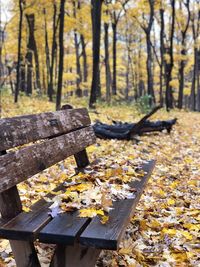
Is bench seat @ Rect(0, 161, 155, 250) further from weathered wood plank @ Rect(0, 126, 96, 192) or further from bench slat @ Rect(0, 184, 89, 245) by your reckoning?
weathered wood plank @ Rect(0, 126, 96, 192)

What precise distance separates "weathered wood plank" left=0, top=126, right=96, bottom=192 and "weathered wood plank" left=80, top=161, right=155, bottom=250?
0.65 m

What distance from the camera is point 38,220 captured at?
2.61m

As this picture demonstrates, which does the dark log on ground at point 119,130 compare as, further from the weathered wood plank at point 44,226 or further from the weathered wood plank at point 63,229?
the weathered wood plank at point 63,229

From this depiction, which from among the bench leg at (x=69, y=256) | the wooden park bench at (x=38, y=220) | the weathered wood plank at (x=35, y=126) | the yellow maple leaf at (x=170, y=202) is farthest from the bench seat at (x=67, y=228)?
the yellow maple leaf at (x=170, y=202)

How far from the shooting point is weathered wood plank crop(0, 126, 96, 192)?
2.67 m

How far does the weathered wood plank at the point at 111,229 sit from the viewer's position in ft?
Answer: 7.54

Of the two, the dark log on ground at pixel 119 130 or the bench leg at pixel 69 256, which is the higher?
the bench leg at pixel 69 256

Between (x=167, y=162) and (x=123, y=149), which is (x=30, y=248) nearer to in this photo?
(x=167, y=162)

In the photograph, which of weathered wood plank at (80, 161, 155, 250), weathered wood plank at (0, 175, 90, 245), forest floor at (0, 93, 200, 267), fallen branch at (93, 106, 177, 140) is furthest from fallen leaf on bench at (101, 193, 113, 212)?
fallen branch at (93, 106, 177, 140)

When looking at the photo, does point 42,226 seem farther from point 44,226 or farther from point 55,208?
point 55,208

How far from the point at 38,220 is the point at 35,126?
933 mm

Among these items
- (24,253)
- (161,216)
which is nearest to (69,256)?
(24,253)

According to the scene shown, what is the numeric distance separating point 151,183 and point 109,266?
2.78 m

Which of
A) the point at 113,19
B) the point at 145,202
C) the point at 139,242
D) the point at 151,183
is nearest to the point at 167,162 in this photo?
the point at 151,183
